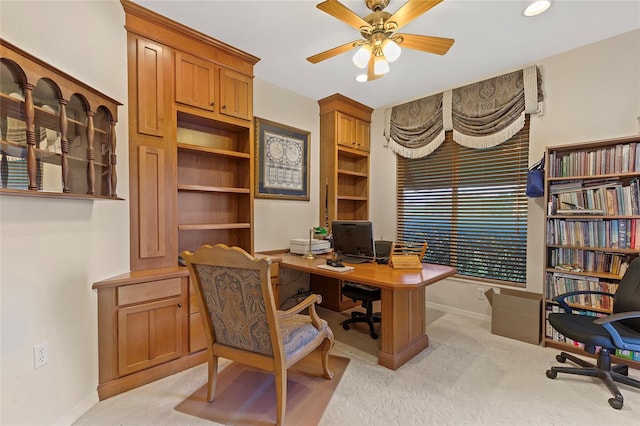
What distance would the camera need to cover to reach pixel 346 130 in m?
4.01

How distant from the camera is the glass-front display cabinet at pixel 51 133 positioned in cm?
132

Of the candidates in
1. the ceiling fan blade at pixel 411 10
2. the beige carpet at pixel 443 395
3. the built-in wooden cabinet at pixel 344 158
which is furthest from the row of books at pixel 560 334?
the ceiling fan blade at pixel 411 10

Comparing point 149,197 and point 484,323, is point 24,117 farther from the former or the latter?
point 484,323

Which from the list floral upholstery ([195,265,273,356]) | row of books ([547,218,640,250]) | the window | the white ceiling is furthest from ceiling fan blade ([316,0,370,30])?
row of books ([547,218,640,250])

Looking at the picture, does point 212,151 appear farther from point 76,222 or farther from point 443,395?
point 443,395

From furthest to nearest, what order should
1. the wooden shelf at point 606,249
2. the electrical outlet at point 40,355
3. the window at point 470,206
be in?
the window at point 470,206 → the wooden shelf at point 606,249 → the electrical outlet at point 40,355

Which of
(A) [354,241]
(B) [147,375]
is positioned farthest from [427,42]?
(B) [147,375]

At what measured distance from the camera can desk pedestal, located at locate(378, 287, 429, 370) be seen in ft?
7.58

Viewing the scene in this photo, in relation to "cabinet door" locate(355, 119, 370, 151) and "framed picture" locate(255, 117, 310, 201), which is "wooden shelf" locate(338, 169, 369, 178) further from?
"framed picture" locate(255, 117, 310, 201)

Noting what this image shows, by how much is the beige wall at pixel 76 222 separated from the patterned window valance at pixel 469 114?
200mm

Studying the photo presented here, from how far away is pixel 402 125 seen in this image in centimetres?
401

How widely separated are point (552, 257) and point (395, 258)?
5.14 feet

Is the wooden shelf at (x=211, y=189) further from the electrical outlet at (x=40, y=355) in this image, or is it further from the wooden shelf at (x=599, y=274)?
the wooden shelf at (x=599, y=274)

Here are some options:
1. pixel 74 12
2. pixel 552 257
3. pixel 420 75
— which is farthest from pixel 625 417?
pixel 74 12
